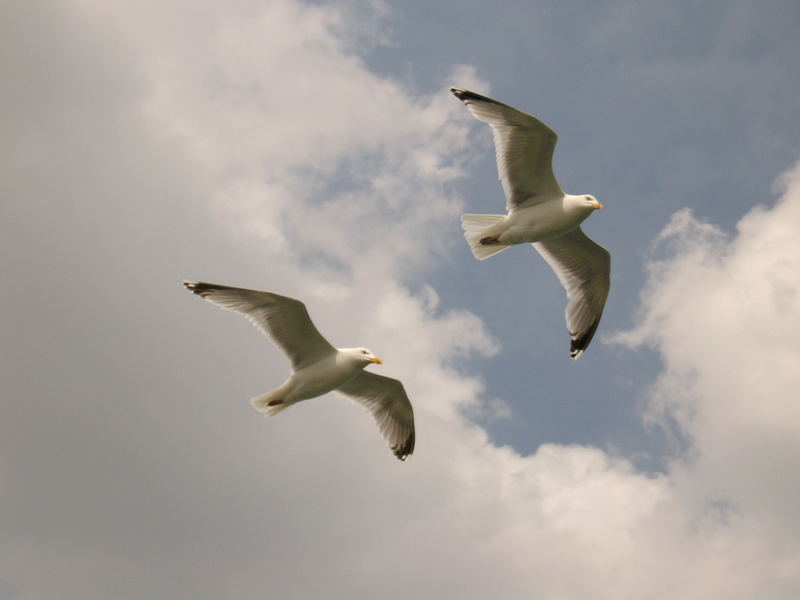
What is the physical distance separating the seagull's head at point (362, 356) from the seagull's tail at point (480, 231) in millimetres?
2880

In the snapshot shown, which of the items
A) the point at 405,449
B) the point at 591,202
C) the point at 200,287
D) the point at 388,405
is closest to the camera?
the point at 200,287

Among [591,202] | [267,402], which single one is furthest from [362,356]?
[591,202]

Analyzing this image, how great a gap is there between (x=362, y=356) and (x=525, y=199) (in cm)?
434

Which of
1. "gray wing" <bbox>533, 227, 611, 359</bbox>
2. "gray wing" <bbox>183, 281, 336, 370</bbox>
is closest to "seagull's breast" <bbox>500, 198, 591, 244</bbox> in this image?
"gray wing" <bbox>533, 227, 611, 359</bbox>

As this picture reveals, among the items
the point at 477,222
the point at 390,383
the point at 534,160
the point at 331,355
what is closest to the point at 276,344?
the point at 331,355

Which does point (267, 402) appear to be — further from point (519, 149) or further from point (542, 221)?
point (519, 149)

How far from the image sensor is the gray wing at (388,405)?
18.9 meters

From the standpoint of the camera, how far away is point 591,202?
1770cm

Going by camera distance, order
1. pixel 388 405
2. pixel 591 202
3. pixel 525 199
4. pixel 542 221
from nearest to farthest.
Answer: pixel 591 202
pixel 542 221
pixel 525 199
pixel 388 405

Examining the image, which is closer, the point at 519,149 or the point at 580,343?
the point at 519,149

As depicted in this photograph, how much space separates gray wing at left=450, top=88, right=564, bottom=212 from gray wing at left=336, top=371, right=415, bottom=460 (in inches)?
168

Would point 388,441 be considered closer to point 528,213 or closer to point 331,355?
point 331,355

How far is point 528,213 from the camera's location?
1792 centimetres

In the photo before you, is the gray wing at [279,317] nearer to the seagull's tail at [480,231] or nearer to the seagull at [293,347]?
the seagull at [293,347]
